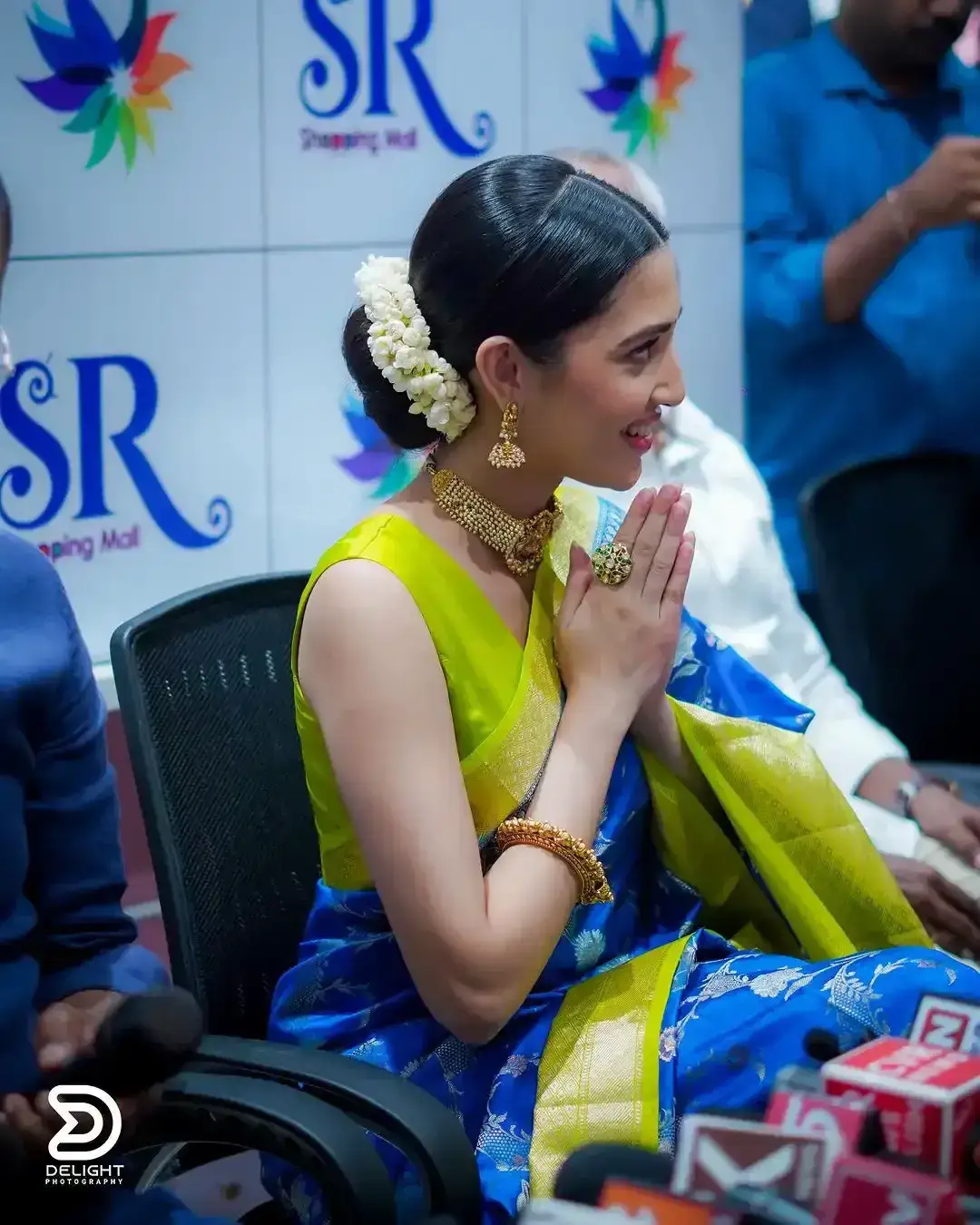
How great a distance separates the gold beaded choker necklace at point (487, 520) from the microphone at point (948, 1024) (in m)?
0.56

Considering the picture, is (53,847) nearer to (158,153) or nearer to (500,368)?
(500,368)

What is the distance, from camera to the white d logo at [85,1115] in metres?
0.91

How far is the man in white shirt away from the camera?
174 centimetres

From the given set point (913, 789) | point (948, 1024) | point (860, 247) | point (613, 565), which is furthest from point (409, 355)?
point (860, 247)

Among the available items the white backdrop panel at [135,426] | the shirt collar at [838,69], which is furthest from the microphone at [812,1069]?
the shirt collar at [838,69]

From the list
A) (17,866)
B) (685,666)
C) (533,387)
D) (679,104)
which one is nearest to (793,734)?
(685,666)

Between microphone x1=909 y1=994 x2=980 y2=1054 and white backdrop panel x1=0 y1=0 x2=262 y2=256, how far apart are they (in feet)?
4.22

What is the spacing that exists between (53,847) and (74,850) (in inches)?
0.6

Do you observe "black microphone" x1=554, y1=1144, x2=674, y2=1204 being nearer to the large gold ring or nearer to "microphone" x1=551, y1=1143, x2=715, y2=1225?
"microphone" x1=551, y1=1143, x2=715, y2=1225

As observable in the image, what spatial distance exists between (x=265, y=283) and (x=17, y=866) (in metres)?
1.07

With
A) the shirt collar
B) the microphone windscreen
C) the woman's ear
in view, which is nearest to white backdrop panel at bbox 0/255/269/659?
the woman's ear

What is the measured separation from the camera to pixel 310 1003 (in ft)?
4.13

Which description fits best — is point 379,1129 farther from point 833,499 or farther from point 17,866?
point 833,499

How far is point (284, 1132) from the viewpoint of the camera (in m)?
1.00
